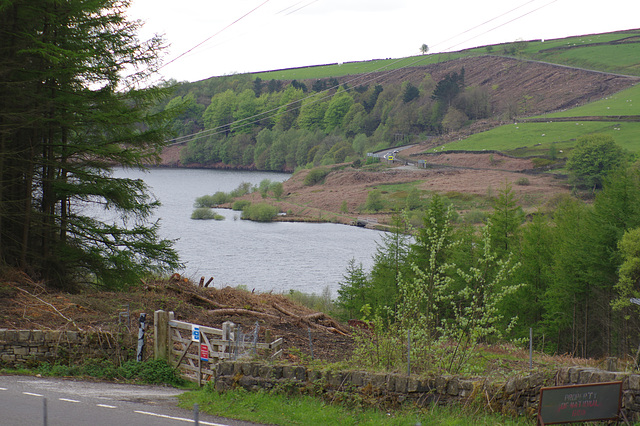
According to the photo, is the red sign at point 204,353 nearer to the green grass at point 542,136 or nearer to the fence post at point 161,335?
Answer: the fence post at point 161,335

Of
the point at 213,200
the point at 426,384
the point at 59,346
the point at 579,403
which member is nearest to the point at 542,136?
the point at 213,200

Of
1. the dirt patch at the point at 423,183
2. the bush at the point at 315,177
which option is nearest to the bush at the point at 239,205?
the dirt patch at the point at 423,183

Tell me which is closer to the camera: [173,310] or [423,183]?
[173,310]

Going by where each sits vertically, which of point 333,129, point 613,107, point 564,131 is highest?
point 613,107

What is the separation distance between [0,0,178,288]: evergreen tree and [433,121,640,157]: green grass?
363 feet

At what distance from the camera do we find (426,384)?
8.52m

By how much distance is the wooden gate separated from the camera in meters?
11.4

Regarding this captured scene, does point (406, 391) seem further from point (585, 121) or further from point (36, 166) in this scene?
point (585, 121)

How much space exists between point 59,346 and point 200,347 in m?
3.28

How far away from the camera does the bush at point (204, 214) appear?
10450cm

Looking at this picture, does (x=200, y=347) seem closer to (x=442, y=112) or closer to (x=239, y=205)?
(x=239, y=205)

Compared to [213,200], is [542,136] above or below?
above

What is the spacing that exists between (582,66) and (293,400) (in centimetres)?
19544

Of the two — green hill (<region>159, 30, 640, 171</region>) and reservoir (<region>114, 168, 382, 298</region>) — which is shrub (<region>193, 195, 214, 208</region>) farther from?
green hill (<region>159, 30, 640, 171</region>)
